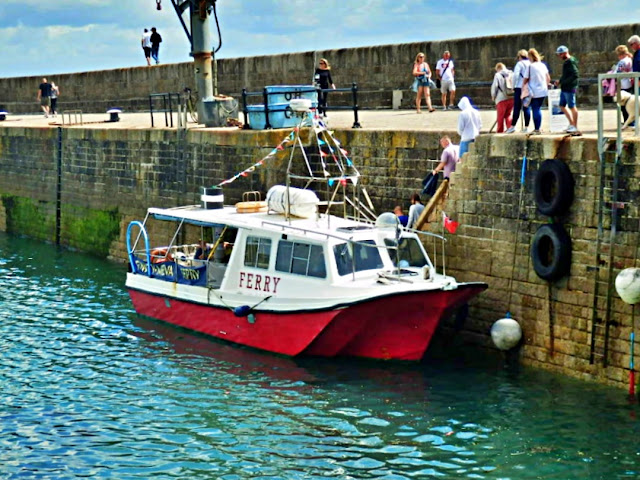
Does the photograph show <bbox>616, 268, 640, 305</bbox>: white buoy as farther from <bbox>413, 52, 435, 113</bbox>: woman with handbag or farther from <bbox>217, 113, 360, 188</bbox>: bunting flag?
<bbox>413, 52, 435, 113</bbox>: woman with handbag

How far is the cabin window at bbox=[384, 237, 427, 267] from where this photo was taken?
1505cm

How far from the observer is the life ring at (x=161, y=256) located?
17812 millimetres

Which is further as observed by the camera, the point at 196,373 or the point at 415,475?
the point at 196,373

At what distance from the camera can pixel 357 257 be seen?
48.4 feet

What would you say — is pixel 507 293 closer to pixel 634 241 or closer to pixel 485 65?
pixel 634 241

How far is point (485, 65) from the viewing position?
21.8 m

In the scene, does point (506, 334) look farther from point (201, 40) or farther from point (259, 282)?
point (201, 40)

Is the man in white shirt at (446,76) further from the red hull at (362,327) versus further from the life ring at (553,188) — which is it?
the red hull at (362,327)

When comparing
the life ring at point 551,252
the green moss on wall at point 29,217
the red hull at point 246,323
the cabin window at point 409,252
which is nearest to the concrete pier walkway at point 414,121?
the life ring at point 551,252

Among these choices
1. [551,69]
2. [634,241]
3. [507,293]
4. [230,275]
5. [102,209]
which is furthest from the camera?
[102,209]

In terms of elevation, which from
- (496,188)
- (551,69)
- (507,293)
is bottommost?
(507,293)

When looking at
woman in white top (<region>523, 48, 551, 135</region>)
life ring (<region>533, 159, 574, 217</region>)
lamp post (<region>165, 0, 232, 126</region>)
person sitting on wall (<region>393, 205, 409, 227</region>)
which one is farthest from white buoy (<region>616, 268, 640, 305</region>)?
lamp post (<region>165, 0, 232, 126</region>)

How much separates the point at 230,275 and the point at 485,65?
857cm

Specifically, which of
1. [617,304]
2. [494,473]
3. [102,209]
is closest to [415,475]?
[494,473]
